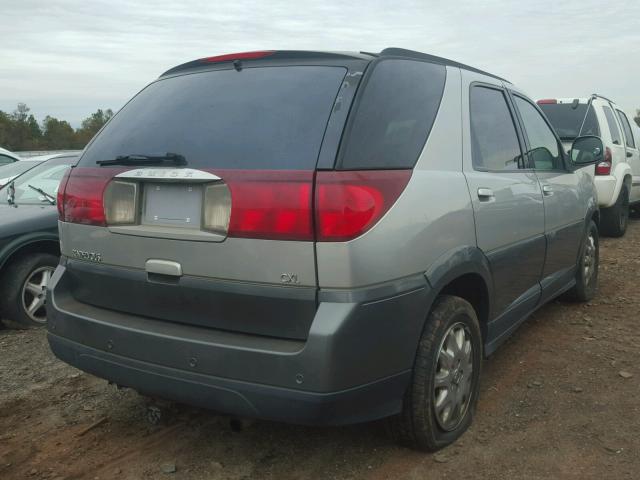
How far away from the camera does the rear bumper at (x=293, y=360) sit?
2.31 metres

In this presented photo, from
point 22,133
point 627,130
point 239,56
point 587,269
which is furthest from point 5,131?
point 239,56

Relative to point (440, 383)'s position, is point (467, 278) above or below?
above

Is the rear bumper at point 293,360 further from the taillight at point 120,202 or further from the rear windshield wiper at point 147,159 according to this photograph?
the rear windshield wiper at point 147,159

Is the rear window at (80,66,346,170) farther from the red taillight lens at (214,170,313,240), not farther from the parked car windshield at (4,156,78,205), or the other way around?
the parked car windshield at (4,156,78,205)

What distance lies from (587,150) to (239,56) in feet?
9.97

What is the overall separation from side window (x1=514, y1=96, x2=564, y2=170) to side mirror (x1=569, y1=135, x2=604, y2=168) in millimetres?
305

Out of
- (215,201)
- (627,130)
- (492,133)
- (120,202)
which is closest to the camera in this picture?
(215,201)

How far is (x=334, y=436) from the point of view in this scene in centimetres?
311

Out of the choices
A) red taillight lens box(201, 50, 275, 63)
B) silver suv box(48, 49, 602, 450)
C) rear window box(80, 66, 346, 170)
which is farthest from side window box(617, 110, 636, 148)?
rear window box(80, 66, 346, 170)

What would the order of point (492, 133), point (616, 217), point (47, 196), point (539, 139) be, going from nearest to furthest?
point (492, 133) → point (539, 139) → point (47, 196) → point (616, 217)

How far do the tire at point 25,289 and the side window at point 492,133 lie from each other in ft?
11.9

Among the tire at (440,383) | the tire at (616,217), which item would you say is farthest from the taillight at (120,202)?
the tire at (616,217)

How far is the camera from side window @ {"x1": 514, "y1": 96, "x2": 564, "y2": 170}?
13.7 ft

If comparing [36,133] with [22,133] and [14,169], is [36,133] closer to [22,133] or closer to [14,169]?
[22,133]
